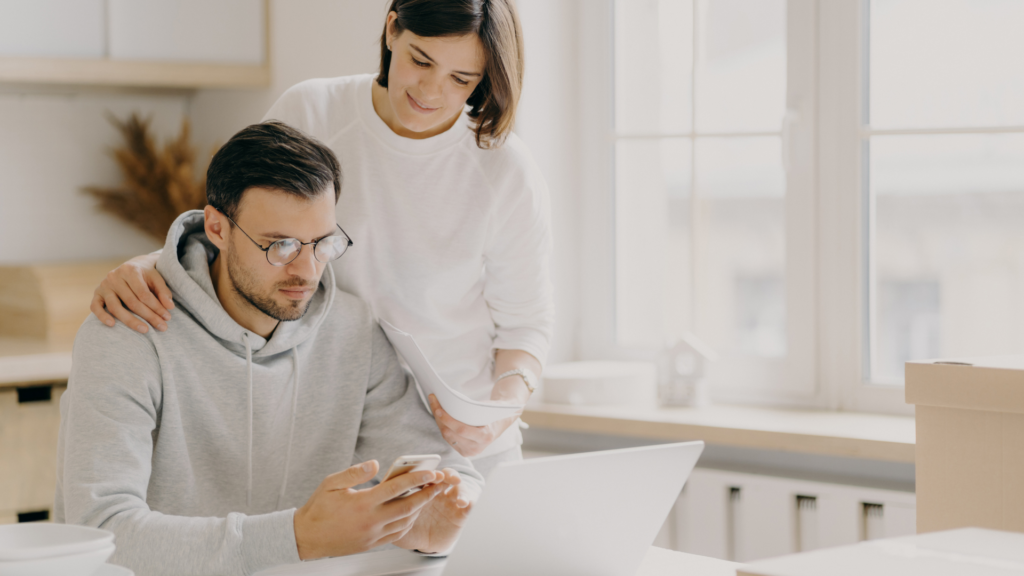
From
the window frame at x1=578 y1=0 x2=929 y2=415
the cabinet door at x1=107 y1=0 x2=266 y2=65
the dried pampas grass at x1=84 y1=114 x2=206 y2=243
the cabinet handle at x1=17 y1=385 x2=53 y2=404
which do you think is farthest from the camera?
the dried pampas grass at x1=84 y1=114 x2=206 y2=243

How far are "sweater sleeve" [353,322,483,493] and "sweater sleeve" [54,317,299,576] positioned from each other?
0.30 m

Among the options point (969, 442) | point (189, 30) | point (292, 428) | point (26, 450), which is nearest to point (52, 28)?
point (189, 30)

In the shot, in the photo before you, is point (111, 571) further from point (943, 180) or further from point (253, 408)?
point (943, 180)

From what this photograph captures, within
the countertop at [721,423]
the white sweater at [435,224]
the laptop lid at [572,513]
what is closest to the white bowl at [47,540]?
the laptop lid at [572,513]

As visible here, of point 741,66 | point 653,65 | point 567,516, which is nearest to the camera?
point 567,516

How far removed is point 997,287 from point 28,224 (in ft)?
8.07

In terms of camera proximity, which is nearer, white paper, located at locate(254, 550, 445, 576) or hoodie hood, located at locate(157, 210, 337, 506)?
white paper, located at locate(254, 550, 445, 576)

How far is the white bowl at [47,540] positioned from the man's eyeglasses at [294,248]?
1.49 ft

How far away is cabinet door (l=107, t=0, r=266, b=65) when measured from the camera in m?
2.54

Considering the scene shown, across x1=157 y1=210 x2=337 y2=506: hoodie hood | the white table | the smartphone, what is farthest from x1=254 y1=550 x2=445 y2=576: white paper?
x1=157 y1=210 x2=337 y2=506: hoodie hood

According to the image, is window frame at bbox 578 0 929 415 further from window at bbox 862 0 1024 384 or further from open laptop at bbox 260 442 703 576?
open laptop at bbox 260 442 703 576

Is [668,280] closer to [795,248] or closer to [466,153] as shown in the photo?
[795,248]

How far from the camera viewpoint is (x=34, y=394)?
2238 mm

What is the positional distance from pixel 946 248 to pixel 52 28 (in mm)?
2130
